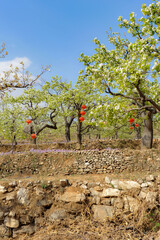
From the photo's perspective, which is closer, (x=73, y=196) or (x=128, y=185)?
(x=73, y=196)

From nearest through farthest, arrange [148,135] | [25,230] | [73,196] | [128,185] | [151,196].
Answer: [25,230] < [151,196] < [73,196] < [128,185] < [148,135]

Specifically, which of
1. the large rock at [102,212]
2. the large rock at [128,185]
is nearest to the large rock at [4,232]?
the large rock at [102,212]

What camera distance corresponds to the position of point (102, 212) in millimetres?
6629

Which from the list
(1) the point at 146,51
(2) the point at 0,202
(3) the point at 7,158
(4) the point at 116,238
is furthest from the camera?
(3) the point at 7,158

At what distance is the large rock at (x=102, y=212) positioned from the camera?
6525 millimetres

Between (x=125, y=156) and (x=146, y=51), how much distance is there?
822 centimetres

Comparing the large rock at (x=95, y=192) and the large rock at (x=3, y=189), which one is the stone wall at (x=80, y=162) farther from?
the large rock at (x=95, y=192)

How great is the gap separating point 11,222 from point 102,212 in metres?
Result: 3.61

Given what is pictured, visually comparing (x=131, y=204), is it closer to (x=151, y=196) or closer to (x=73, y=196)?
(x=151, y=196)

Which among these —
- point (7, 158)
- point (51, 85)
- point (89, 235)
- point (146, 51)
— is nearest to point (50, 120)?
point (51, 85)

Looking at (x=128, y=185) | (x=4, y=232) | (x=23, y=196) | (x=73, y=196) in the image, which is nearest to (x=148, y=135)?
(x=128, y=185)

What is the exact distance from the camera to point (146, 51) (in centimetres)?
1079

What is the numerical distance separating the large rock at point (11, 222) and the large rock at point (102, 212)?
308 centimetres

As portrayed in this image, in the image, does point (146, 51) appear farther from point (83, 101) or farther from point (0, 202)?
point (0, 202)
